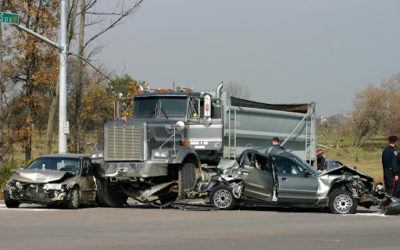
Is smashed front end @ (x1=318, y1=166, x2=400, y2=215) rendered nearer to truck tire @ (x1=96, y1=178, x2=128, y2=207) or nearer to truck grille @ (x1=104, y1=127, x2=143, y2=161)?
truck grille @ (x1=104, y1=127, x2=143, y2=161)

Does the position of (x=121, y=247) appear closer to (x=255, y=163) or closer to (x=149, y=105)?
(x=255, y=163)

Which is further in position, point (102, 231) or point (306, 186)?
point (306, 186)

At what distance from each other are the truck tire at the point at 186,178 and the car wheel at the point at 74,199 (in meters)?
2.69

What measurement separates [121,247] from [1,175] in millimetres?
14994

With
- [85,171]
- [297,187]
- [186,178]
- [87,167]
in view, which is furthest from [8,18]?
[297,187]

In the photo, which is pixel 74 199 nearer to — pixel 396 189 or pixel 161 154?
pixel 161 154

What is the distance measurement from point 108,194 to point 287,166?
201 inches

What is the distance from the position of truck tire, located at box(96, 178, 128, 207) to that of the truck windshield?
2.16 metres

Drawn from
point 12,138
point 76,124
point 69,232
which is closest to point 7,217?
point 69,232

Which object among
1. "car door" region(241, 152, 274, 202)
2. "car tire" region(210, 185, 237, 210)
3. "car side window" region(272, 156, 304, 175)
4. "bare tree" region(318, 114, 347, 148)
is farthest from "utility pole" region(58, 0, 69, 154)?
"bare tree" region(318, 114, 347, 148)

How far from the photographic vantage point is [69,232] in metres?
12.5

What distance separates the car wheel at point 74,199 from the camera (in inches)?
709

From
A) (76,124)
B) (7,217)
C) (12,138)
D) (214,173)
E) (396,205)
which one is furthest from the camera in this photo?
(12,138)

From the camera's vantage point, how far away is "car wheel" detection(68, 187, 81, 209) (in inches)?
709
